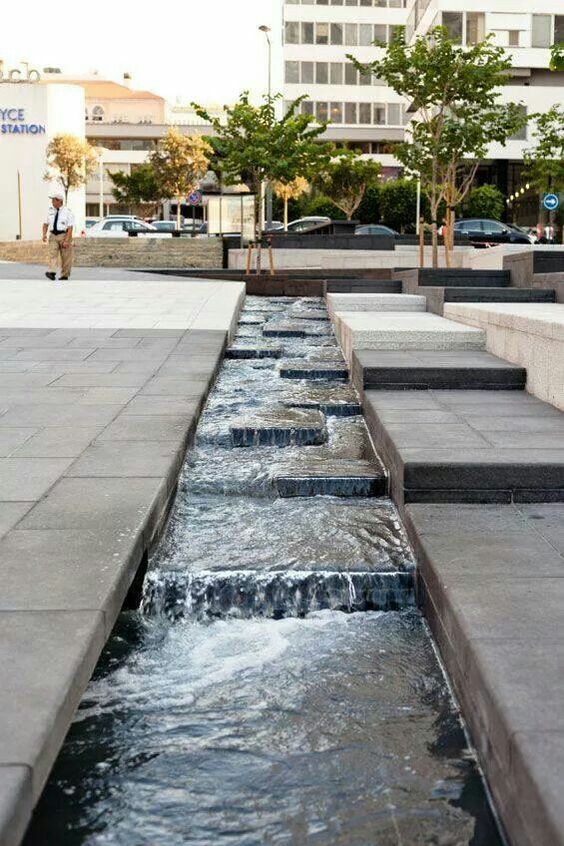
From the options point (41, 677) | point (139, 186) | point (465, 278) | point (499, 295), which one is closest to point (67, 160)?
point (139, 186)

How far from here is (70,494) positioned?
5.28 meters

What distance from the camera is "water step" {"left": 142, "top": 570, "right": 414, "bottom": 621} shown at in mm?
4605

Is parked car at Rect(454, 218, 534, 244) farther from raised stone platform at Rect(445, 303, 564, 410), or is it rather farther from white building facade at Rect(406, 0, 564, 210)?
raised stone platform at Rect(445, 303, 564, 410)

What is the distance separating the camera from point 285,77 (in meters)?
75.8

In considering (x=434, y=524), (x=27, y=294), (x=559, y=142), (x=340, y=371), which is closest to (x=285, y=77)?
(x=559, y=142)

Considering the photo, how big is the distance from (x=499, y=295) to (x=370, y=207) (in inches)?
1807

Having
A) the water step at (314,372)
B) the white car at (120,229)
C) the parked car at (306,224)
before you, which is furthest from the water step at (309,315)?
the white car at (120,229)

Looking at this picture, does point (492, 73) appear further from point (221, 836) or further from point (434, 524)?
point (221, 836)

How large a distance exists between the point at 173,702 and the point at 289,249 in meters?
30.6

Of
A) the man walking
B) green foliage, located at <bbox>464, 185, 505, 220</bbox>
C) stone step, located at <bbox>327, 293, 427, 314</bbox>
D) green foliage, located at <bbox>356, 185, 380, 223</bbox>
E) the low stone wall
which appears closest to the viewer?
stone step, located at <bbox>327, 293, 427, 314</bbox>

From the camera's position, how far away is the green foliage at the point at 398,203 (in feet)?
186

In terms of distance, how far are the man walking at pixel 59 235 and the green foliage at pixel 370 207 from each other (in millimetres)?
35239

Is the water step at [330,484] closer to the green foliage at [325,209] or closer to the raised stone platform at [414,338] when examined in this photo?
the raised stone platform at [414,338]

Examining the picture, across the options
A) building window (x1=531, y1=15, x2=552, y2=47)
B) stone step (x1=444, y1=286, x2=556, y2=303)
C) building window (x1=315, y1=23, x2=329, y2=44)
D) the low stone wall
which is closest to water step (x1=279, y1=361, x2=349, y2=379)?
stone step (x1=444, y1=286, x2=556, y2=303)
